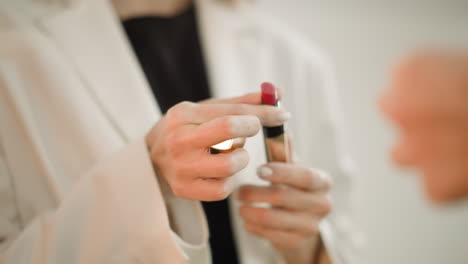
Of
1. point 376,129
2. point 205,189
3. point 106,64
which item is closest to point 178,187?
point 205,189

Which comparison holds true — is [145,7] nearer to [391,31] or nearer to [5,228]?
[5,228]

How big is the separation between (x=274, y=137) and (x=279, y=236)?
14 centimetres

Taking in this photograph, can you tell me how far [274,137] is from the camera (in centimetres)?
28

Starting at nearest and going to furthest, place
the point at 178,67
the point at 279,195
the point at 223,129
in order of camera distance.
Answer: the point at 223,129, the point at 279,195, the point at 178,67

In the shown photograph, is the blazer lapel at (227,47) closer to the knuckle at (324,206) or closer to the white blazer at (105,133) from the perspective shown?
the white blazer at (105,133)

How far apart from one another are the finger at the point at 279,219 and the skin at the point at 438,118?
143mm

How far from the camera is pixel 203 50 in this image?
1.76 feet

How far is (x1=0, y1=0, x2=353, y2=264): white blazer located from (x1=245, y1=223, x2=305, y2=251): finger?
0.19 feet

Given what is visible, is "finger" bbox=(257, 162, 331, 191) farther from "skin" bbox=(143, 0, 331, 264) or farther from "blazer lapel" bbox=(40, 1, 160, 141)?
"blazer lapel" bbox=(40, 1, 160, 141)

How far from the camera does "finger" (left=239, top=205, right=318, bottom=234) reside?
1.10ft

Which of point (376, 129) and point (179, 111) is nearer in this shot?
point (179, 111)

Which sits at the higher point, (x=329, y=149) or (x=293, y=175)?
(x=293, y=175)

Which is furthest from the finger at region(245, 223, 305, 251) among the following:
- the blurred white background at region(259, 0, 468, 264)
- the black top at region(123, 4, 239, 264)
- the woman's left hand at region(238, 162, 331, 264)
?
the blurred white background at region(259, 0, 468, 264)

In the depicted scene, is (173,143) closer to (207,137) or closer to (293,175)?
(207,137)
